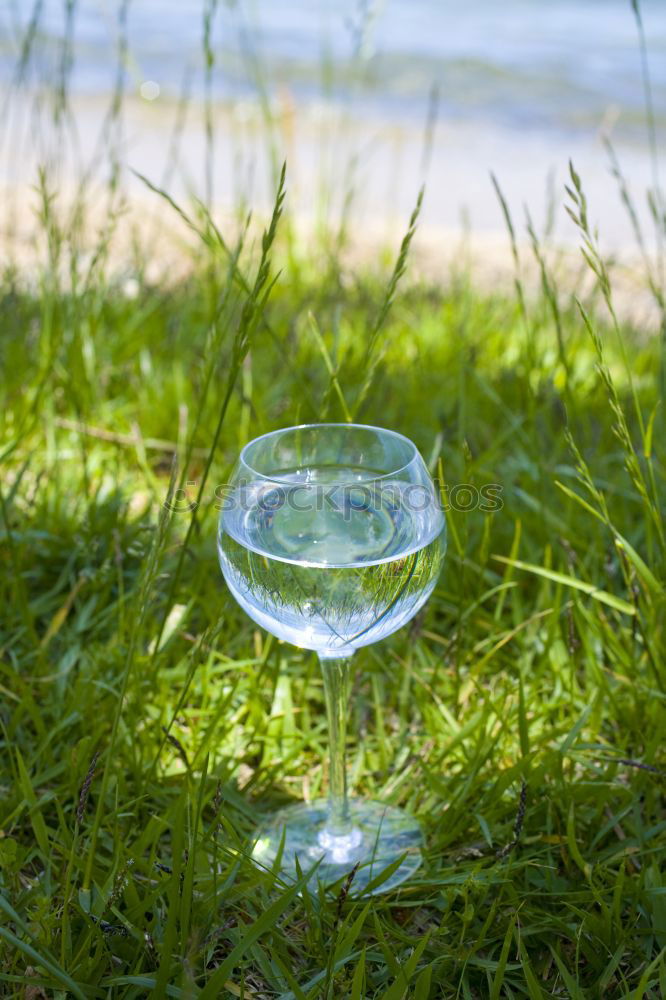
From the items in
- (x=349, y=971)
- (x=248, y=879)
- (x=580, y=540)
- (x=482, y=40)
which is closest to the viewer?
(x=349, y=971)

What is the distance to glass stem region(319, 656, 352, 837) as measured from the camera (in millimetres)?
1585

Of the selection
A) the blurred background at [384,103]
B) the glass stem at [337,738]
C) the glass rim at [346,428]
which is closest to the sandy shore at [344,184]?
the blurred background at [384,103]

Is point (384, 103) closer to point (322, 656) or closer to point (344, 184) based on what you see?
point (344, 184)

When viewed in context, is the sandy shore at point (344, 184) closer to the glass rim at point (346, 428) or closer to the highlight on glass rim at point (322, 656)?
the highlight on glass rim at point (322, 656)

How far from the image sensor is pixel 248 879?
61.7 inches

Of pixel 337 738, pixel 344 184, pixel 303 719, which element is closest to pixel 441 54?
pixel 344 184

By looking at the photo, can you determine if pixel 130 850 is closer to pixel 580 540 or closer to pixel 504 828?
pixel 504 828

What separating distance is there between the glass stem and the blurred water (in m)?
6.70

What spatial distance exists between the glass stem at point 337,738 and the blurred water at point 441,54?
264 inches

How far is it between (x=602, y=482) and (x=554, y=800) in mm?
994

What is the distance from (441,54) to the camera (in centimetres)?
1101

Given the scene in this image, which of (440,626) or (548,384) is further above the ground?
(548,384)

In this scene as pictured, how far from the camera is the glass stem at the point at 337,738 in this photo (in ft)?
5.20

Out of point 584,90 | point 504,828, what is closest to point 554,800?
point 504,828
